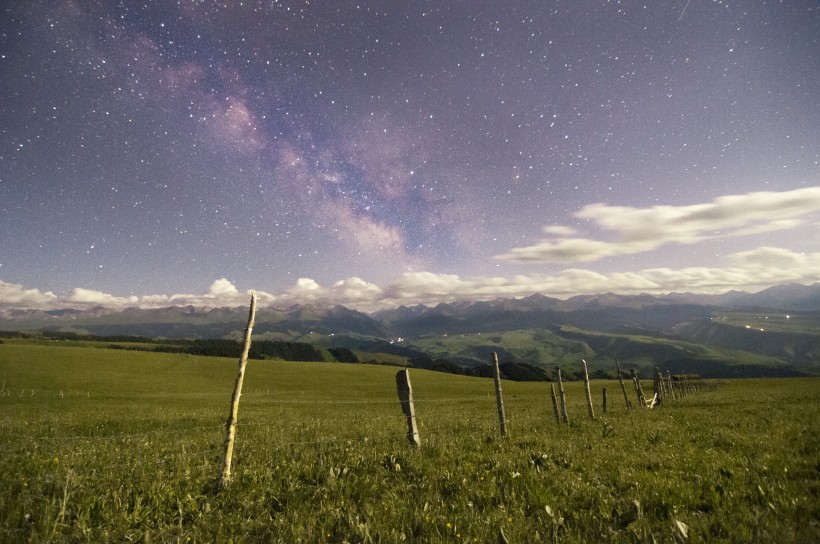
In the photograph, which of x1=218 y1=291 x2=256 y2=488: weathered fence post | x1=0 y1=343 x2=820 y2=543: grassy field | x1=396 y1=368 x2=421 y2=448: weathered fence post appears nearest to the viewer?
x1=0 y1=343 x2=820 y2=543: grassy field

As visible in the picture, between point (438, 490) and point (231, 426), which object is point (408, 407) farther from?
A: point (231, 426)

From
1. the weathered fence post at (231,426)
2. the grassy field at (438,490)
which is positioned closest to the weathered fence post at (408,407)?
the grassy field at (438,490)

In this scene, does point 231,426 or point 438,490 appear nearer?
point 438,490

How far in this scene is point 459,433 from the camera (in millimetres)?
14008

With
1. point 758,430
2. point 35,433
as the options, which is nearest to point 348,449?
point 758,430

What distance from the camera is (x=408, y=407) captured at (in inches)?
434

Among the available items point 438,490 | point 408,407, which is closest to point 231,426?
point 438,490

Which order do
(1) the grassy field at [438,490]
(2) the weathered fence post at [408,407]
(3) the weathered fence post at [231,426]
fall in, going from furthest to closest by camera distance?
(2) the weathered fence post at [408,407]
(3) the weathered fence post at [231,426]
(1) the grassy field at [438,490]

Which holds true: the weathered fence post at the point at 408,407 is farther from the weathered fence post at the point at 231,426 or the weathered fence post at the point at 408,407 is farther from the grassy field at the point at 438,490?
the weathered fence post at the point at 231,426

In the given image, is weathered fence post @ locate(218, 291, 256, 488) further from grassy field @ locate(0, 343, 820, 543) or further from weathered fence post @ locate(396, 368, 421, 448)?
weathered fence post @ locate(396, 368, 421, 448)

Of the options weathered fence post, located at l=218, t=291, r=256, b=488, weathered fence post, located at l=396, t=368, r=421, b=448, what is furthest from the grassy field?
weathered fence post, located at l=396, t=368, r=421, b=448

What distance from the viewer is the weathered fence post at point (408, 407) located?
10758mm

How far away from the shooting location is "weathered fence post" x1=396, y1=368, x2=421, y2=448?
35.3ft

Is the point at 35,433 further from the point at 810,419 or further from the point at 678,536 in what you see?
the point at 810,419
